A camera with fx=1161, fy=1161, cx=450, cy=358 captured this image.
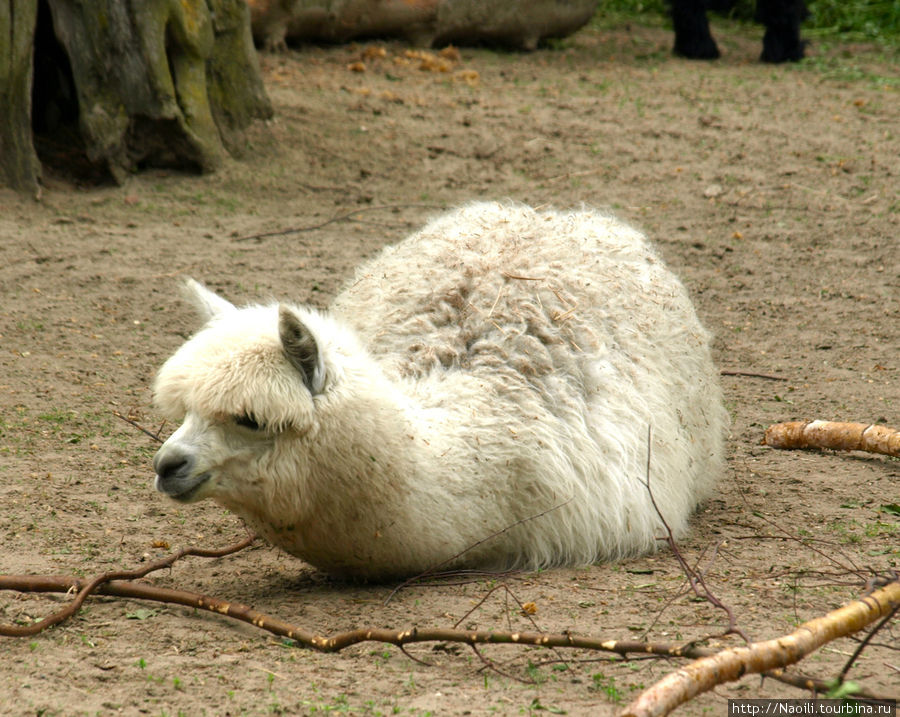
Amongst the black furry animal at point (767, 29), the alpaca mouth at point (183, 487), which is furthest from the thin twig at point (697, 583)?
the black furry animal at point (767, 29)

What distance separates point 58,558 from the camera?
4207mm

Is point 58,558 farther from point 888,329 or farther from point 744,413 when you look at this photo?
point 888,329

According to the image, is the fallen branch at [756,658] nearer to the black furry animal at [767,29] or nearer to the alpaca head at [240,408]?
the alpaca head at [240,408]

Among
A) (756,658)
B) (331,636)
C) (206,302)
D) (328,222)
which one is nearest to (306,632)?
(331,636)

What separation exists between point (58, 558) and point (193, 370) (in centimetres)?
104

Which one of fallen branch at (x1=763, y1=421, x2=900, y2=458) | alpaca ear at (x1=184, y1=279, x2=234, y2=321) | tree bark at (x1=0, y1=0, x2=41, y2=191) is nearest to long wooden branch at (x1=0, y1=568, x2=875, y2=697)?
alpaca ear at (x1=184, y1=279, x2=234, y2=321)

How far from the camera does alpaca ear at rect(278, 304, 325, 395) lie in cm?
360

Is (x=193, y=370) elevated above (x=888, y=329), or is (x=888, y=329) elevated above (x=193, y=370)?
(x=193, y=370)

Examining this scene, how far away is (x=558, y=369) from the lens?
4.41 m

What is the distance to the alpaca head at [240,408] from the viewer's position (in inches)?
143

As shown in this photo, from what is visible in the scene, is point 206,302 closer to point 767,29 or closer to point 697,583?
point 697,583

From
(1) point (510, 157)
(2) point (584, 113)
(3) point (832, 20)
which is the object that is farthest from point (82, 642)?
(3) point (832, 20)

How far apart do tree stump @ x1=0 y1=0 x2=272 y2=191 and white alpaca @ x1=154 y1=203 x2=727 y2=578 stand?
13.2 ft

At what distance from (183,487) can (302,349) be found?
0.57 meters
